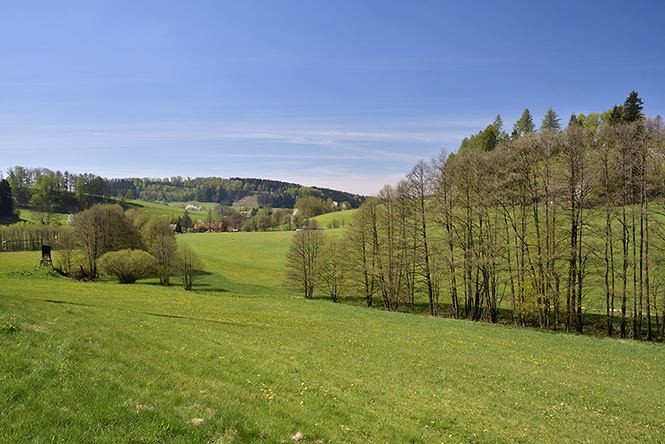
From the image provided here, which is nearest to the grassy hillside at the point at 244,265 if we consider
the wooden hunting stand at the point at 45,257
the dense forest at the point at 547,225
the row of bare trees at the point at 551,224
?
the wooden hunting stand at the point at 45,257

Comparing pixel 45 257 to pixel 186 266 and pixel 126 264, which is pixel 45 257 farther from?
pixel 186 266

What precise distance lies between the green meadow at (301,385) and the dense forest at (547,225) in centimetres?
738

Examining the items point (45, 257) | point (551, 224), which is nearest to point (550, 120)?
point (551, 224)

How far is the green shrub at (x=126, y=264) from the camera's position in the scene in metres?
50.2

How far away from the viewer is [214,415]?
632 cm

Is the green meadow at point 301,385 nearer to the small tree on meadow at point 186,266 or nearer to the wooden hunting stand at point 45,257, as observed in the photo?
the small tree on meadow at point 186,266

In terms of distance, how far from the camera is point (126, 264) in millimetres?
50250

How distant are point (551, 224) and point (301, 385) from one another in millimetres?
28323

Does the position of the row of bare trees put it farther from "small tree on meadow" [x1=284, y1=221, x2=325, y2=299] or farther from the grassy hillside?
the grassy hillside

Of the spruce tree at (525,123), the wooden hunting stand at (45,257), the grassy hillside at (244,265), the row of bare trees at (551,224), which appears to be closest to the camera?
the row of bare trees at (551,224)

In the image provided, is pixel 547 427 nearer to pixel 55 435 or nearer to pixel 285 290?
pixel 55 435

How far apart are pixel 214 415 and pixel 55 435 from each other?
2.49 metres

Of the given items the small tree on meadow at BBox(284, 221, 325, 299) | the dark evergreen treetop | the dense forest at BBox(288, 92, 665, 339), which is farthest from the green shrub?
the dark evergreen treetop

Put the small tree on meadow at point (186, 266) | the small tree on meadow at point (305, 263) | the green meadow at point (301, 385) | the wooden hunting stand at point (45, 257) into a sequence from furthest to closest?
the small tree on meadow at point (186, 266)
the small tree on meadow at point (305, 263)
the wooden hunting stand at point (45, 257)
the green meadow at point (301, 385)
